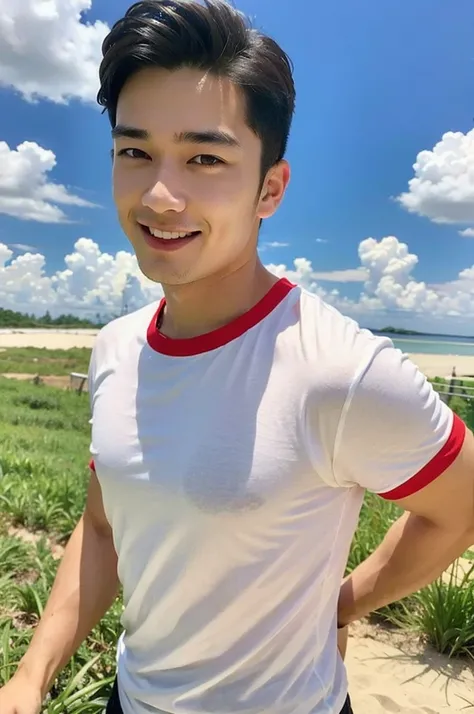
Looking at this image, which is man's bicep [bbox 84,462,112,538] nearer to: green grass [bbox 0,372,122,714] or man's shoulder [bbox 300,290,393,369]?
man's shoulder [bbox 300,290,393,369]

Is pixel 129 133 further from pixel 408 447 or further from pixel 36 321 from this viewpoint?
pixel 36 321

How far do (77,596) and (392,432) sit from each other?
1.73 ft

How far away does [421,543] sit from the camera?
2.73 ft

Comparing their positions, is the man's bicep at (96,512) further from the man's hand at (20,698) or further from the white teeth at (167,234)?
the white teeth at (167,234)

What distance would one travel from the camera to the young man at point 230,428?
69 cm

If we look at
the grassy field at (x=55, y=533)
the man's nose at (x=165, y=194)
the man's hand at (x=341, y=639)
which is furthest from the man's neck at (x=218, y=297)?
the grassy field at (x=55, y=533)

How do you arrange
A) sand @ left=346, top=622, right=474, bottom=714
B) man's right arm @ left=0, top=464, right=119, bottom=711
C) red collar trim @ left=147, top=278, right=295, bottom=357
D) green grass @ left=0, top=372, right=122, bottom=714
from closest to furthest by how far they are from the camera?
red collar trim @ left=147, top=278, right=295, bottom=357
man's right arm @ left=0, top=464, right=119, bottom=711
green grass @ left=0, top=372, right=122, bottom=714
sand @ left=346, top=622, right=474, bottom=714

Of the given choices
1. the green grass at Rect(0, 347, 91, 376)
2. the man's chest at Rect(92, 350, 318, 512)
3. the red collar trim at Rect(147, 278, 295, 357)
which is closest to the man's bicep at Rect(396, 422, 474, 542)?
the man's chest at Rect(92, 350, 318, 512)

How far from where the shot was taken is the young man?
0.69m

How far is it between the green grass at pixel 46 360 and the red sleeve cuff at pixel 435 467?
3720 millimetres

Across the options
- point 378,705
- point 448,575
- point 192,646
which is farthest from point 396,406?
point 448,575

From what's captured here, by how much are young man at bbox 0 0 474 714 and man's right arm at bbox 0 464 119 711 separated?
1cm

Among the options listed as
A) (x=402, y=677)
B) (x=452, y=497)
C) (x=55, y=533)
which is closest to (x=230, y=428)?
(x=452, y=497)

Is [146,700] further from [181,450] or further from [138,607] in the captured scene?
[181,450]
